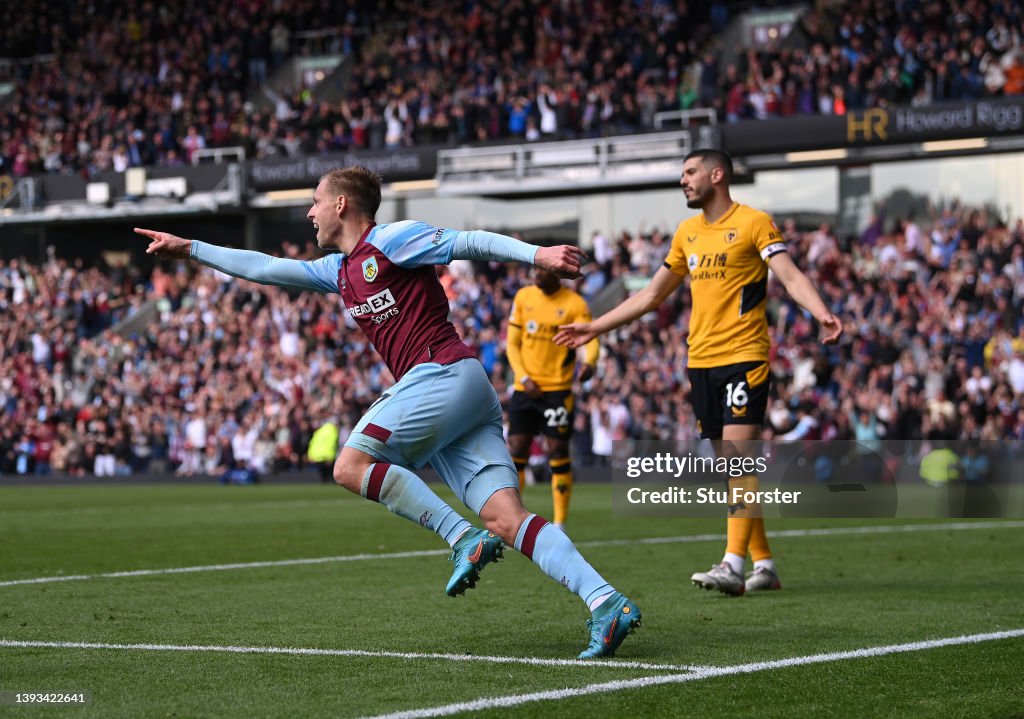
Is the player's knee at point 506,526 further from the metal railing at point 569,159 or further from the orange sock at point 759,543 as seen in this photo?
the metal railing at point 569,159

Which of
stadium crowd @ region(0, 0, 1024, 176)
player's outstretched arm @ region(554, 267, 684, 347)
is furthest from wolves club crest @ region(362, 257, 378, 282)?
stadium crowd @ region(0, 0, 1024, 176)

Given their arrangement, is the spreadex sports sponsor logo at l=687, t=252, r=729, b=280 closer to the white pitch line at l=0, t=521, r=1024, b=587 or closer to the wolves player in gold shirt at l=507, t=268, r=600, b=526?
the white pitch line at l=0, t=521, r=1024, b=587

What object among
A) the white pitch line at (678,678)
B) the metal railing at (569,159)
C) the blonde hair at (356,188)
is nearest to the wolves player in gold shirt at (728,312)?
the white pitch line at (678,678)

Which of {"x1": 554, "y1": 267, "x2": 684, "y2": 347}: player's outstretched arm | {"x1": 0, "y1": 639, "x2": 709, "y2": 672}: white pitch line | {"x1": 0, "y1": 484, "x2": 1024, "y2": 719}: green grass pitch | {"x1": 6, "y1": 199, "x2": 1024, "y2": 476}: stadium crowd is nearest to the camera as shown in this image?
{"x1": 0, "y1": 484, "x2": 1024, "y2": 719}: green grass pitch

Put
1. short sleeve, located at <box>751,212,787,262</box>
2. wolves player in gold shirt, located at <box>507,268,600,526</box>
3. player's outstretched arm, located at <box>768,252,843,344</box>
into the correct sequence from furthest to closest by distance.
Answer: wolves player in gold shirt, located at <box>507,268,600,526</box>
short sleeve, located at <box>751,212,787,262</box>
player's outstretched arm, located at <box>768,252,843,344</box>

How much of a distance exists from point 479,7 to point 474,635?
32481 mm

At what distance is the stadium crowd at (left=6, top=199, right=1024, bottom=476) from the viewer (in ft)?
78.4

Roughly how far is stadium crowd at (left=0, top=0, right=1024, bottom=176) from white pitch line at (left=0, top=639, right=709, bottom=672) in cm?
2477

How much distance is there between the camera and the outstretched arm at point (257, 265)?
662cm

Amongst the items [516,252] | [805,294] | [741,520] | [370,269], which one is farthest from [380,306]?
[741,520]

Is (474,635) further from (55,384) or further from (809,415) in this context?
(55,384)

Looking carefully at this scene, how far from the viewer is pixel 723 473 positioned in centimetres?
914

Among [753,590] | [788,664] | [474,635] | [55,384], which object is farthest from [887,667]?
[55,384]

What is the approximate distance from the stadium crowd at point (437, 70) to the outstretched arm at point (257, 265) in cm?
2426
